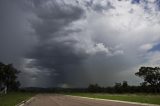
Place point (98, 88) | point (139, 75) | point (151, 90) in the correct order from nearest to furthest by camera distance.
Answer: point (151, 90) < point (139, 75) < point (98, 88)

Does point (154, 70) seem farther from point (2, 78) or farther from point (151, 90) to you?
point (2, 78)

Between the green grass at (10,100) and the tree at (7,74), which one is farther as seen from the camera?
the tree at (7,74)

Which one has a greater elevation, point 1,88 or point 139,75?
point 139,75

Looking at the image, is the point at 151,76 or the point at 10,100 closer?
the point at 10,100

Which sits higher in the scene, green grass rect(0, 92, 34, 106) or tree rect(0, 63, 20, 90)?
tree rect(0, 63, 20, 90)

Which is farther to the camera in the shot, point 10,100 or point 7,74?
point 7,74

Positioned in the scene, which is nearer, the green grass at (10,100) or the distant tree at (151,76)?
the green grass at (10,100)

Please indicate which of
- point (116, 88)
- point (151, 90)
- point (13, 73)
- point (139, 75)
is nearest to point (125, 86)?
point (116, 88)

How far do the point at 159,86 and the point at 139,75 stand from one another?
11.0 meters

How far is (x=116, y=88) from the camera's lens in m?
142

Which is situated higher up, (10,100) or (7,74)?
(7,74)

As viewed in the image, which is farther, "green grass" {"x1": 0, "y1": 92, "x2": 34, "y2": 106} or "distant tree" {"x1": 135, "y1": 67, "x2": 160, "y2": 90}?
"distant tree" {"x1": 135, "y1": 67, "x2": 160, "y2": 90}

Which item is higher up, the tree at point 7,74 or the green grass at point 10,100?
the tree at point 7,74

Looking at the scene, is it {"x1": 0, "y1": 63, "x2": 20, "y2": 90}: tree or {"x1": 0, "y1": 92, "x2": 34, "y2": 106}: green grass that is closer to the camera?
{"x1": 0, "y1": 92, "x2": 34, "y2": 106}: green grass
